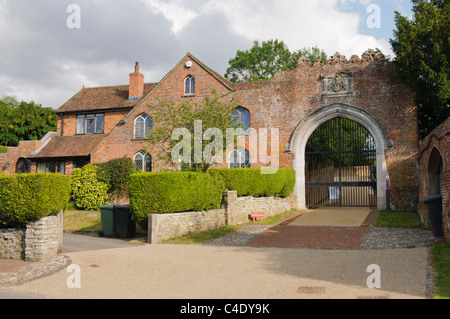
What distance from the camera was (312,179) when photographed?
74.9ft

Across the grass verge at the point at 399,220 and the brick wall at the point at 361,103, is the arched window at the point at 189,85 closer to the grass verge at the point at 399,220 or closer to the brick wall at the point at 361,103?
the brick wall at the point at 361,103

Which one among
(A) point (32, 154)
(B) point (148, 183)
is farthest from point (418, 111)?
(A) point (32, 154)

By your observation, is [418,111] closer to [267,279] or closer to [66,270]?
[267,279]

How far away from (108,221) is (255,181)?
6.68m

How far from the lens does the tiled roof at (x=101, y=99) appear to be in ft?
92.2

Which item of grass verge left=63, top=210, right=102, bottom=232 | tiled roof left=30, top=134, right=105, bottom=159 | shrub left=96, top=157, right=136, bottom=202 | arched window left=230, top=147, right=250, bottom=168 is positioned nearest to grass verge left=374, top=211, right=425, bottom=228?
arched window left=230, top=147, right=250, bottom=168

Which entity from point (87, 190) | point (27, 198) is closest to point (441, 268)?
point (27, 198)

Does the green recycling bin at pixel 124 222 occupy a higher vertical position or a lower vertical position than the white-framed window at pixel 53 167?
lower

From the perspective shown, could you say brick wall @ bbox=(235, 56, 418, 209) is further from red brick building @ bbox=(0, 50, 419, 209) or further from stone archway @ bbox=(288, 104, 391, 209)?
stone archway @ bbox=(288, 104, 391, 209)

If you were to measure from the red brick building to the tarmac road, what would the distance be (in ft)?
30.8

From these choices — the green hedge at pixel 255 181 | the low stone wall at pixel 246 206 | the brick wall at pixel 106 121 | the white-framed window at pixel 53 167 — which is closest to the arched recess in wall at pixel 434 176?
the green hedge at pixel 255 181

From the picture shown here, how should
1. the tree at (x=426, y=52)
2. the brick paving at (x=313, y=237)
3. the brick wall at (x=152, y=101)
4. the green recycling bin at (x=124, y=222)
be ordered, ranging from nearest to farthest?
the brick paving at (x=313, y=237) < the green recycling bin at (x=124, y=222) < the tree at (x=426, y=52) < the brick wall at (x=152, y=101)

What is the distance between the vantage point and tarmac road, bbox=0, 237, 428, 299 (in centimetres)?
668

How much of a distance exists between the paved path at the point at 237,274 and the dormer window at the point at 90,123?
1865 centimetres
